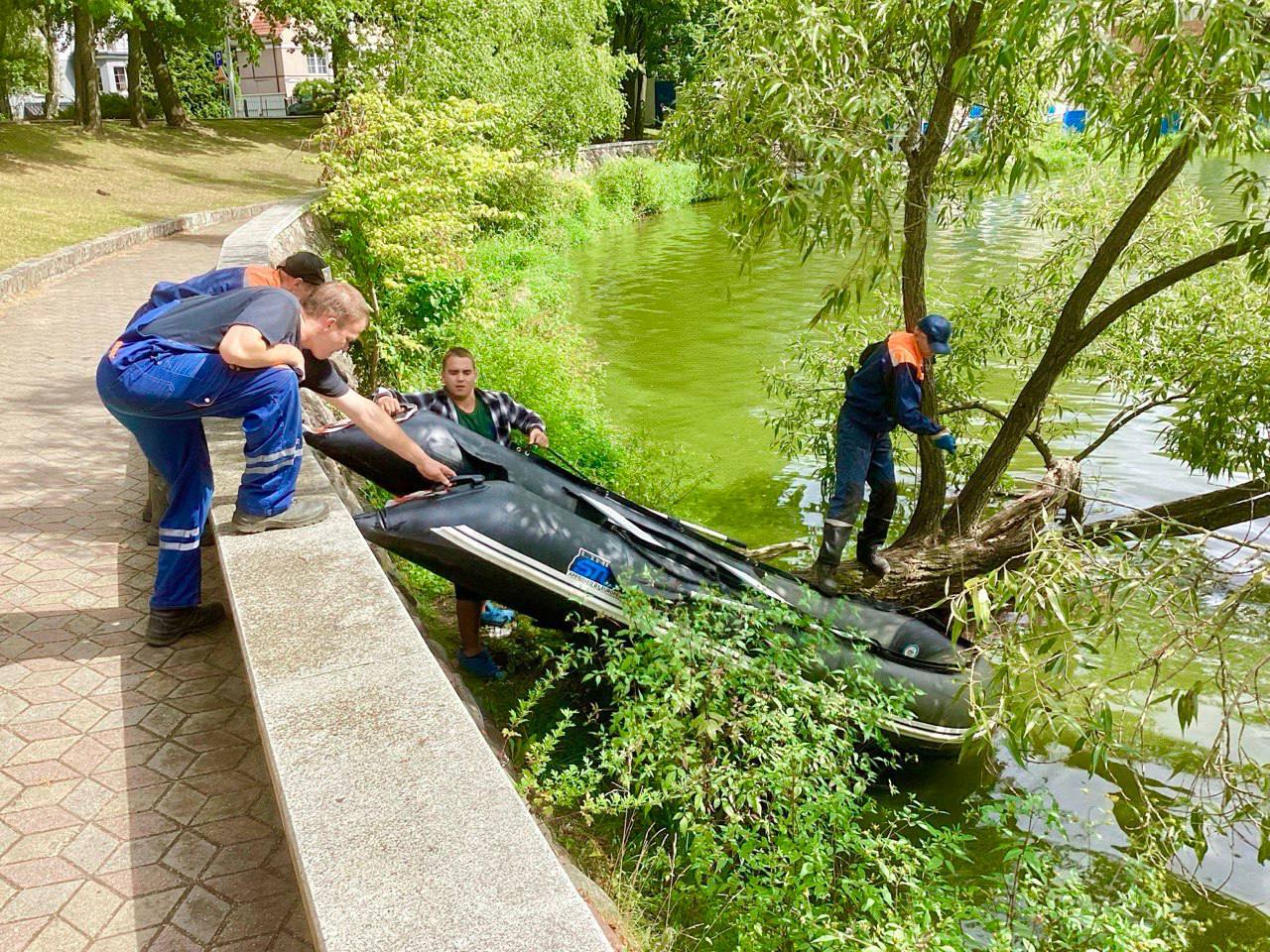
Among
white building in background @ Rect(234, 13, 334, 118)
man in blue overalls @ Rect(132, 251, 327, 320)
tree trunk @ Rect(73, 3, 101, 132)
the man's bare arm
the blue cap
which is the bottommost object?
the blue cap

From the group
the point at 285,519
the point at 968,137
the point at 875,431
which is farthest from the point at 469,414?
the point at 968,137

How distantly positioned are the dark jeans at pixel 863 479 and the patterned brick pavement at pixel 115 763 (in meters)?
4.51

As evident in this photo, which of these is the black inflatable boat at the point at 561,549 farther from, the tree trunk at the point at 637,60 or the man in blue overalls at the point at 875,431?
the tree trunk at the point at 637,60

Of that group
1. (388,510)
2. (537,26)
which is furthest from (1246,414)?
(537,26)

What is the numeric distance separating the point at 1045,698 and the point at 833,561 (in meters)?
3.80

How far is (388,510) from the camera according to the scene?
15.8ft

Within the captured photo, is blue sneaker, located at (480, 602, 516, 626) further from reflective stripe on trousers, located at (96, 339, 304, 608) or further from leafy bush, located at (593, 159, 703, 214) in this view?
leafy bush, located at (593, 159, 703, 214)

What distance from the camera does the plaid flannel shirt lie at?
6.00 meters

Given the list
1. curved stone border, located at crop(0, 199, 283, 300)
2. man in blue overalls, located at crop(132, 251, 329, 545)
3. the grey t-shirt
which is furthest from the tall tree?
the grey t-shirt

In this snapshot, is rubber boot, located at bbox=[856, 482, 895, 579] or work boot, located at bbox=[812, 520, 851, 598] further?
rubber boot, located at bbox=[856, 482, 895, 579]

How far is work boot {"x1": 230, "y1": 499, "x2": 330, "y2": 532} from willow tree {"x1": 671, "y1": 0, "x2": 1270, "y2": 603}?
291 cm

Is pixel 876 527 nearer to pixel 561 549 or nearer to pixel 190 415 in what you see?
pixel 561 549

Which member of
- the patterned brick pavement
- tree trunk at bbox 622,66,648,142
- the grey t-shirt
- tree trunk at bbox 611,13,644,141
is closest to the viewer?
the patterned brick pavement

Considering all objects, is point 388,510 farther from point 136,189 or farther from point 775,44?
point 136,189
